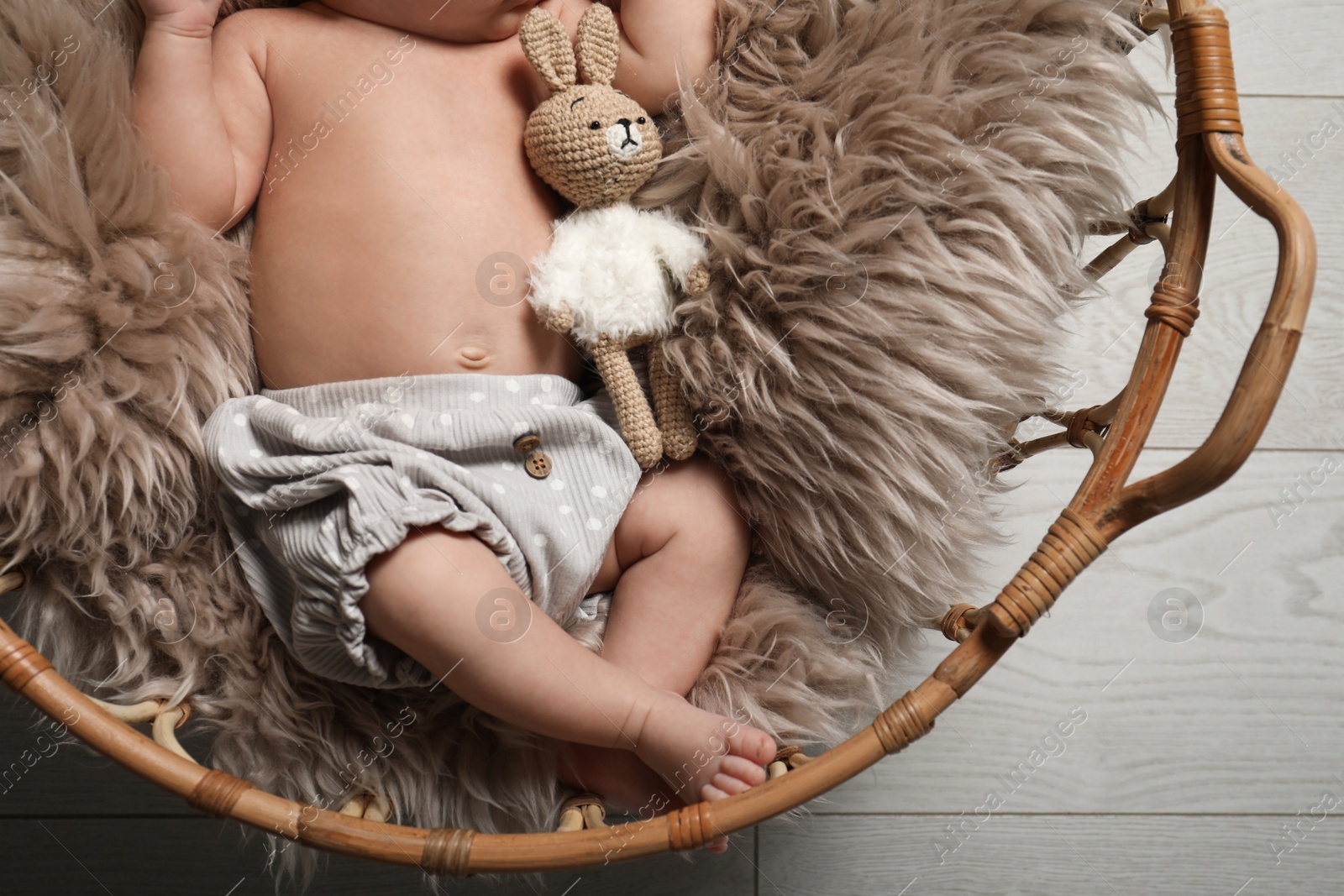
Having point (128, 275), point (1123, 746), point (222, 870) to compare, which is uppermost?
point (128, 275)

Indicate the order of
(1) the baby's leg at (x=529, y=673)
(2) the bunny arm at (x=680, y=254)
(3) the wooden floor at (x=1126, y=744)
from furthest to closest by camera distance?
1. (3) the wooden floor at (x=1126, y=744)
2. (2) the bunny arm at (x=680, y=254)
3. (1) the baby's leg at (x=529, y=673)

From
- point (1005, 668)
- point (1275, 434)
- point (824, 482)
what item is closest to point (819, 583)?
point (824, 482)

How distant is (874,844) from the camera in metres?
1.03

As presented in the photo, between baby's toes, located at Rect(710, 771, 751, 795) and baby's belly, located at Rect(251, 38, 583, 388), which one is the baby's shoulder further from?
baby's toes, located at Rect(710, 771, 751, 795)

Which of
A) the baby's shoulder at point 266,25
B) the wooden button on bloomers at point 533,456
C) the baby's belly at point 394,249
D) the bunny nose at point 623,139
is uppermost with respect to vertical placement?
the baby's shoulder at point 266,25

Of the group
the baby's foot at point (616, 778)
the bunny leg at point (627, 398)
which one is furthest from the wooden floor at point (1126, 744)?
the bunny leg at point (627, 398)

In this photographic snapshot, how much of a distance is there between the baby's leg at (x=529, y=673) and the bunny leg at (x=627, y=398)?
0.52ft

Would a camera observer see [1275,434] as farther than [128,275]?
Result: Yes

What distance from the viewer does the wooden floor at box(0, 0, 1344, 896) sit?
994 millimetres

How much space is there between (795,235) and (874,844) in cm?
72

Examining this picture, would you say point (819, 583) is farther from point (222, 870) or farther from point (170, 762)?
point (222, 870)

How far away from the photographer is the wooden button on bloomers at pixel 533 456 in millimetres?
750

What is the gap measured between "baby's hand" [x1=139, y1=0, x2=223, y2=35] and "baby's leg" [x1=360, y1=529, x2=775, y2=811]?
442mm

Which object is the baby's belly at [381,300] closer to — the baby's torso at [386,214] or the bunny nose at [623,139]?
the baby's torso at [386,214]
